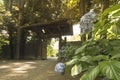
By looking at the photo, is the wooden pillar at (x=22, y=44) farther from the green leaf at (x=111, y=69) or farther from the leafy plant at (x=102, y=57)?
the green leaf at (x=111, y=69)

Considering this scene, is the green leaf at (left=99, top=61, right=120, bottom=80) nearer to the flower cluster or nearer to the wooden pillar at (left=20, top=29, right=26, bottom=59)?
the flower cluster

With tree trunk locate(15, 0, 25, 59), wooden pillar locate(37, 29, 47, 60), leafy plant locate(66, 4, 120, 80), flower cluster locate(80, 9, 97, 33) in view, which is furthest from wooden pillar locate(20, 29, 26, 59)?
leafy plant locate(66, 4, 120, 80)

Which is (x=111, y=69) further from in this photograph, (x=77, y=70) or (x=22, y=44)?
(x=22, y=44)

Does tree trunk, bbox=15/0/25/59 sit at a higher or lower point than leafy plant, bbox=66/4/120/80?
higher

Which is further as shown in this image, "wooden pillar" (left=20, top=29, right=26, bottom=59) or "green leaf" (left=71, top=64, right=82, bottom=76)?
"wooden pillar" (left=20, top=29, right=26, bottom=59)

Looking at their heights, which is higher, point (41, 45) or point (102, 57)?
point (41, 45)

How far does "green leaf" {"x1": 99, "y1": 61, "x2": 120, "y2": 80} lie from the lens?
1.52 meters

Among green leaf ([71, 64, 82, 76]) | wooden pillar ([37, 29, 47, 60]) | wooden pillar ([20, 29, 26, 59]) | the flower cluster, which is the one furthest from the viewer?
wooden pillar ([20, 29, 26, 59])

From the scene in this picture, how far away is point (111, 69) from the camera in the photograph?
5.04ft

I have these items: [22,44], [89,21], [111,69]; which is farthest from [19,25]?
[111,69]

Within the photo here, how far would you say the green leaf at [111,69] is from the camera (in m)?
1.52

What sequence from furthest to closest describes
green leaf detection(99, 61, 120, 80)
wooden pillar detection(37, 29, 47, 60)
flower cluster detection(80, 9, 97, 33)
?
wooden pillar detection(37, 29, 47, 60)
flower cluster detection(80, 9, 97, 33)
green leaf detection(99, 61, 120, 80)

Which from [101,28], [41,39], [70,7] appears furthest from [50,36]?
[101,28]

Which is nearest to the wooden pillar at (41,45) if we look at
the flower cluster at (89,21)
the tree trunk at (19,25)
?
the tree trunk at (19,25)
